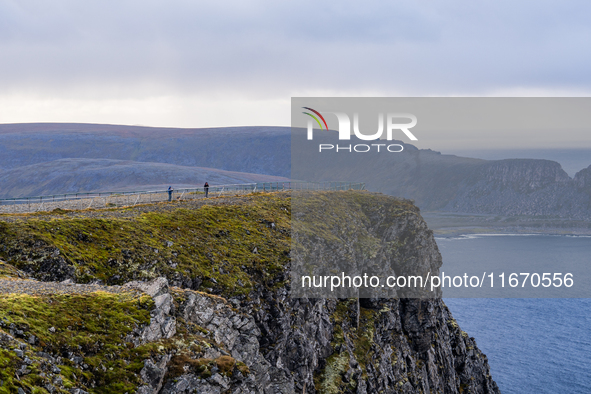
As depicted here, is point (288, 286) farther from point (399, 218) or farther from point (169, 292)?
point (399, 218)

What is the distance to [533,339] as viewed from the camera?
104750mm

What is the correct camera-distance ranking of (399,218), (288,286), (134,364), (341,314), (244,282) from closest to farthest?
(134,364) < (244,282) < (288,286) < (341,314) < (399,218)

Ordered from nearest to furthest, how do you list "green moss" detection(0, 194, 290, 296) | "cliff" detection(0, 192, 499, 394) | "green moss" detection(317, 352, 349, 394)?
"cliff" detection(0, 192, 499, 394)
"green moss" detection(0, 194, 290, 296)
"green moss" detection(317, 352, 349, 394)

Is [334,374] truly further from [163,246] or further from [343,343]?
[163,246]

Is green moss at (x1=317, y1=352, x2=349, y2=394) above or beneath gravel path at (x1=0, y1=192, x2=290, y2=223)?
beneath

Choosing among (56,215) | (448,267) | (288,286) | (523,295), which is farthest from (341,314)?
(448,267)

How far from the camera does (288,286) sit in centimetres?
3953

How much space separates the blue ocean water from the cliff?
25.4 metres

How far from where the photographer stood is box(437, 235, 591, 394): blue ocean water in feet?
278

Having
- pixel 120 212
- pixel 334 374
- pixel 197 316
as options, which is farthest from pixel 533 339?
pixel 197 316

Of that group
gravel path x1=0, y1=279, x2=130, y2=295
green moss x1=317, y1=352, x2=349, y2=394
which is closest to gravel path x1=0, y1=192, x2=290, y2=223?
gravel path x1=0, y1=279, x2=130, y2=295

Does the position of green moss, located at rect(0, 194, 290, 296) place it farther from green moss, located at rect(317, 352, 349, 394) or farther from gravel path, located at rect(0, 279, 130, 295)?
green moss, located at rect(317, 352, 349, 394)

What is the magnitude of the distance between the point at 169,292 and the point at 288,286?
1618cm

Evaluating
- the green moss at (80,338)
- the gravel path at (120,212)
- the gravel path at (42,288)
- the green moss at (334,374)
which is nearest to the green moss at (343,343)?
the green moss at (334,374)
